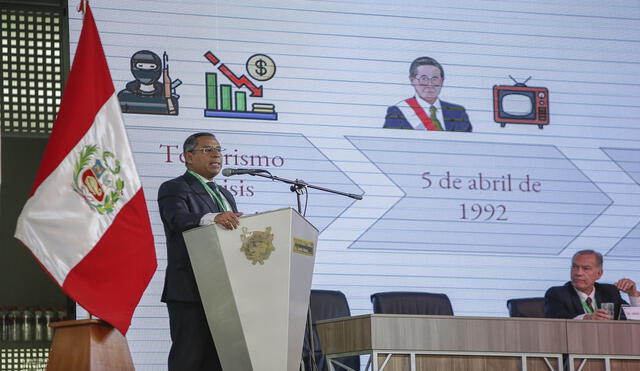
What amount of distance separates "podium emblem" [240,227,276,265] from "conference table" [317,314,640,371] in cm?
54

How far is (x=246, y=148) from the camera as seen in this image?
6.72 m

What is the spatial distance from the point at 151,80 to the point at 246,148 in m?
0.72

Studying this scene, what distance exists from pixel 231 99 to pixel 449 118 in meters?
1.47

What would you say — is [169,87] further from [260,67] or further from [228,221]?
[228,221]

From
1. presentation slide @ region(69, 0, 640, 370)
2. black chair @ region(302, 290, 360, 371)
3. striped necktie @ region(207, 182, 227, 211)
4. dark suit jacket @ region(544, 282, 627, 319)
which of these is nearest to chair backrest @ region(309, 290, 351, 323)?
black chair @ region(302, 290, 360, 371)

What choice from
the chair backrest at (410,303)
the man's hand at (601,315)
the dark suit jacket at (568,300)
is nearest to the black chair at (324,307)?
the chair backrest at (410,303)

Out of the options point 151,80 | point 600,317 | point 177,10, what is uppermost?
point 177,10

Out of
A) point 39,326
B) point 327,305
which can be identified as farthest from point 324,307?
point 39,326

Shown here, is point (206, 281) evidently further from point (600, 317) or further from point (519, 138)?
point (519, 138)

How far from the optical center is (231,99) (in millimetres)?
6758

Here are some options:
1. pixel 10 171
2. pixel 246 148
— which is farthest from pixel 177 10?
pixel 10 171

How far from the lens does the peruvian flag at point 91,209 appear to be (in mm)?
4688

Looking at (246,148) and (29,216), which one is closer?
(29,216)

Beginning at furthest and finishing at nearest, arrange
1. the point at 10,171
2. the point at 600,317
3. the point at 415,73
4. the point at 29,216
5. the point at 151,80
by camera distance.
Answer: the point at 10,171 → the point at 415,73 → the point at 151,80 → the point at 600,317 → the point at 29,216
